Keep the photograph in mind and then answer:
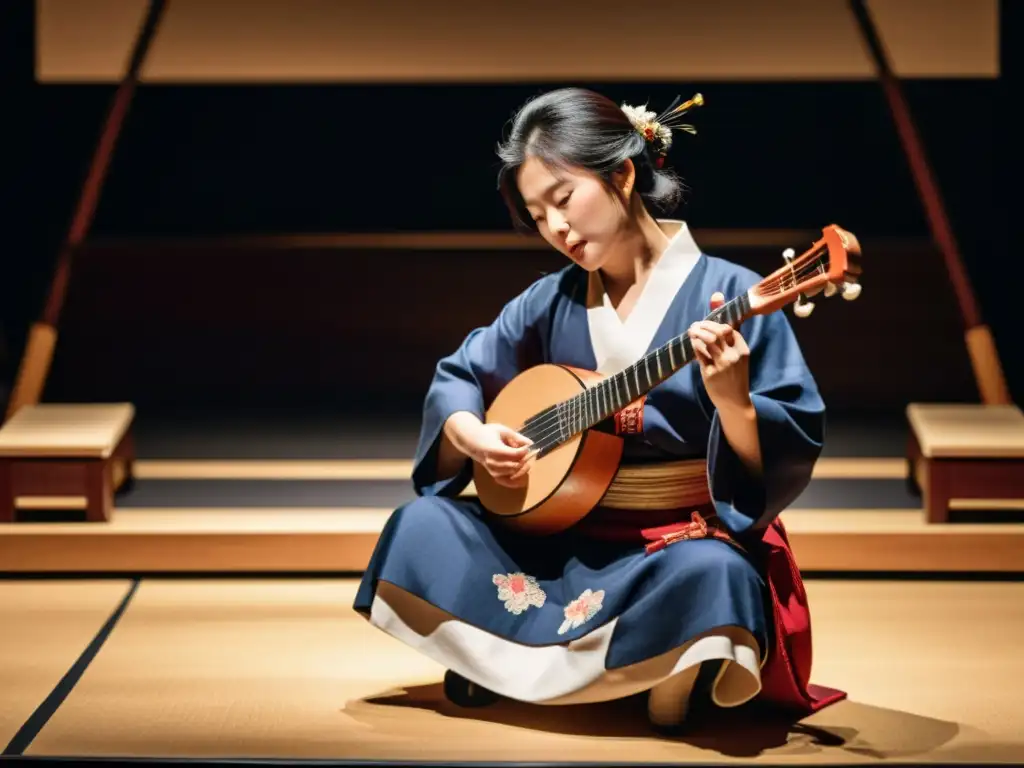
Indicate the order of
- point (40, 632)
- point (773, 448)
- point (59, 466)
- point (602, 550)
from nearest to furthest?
point (773, 448) < point (602, 550) < point (40, 632) < point (59, 466)

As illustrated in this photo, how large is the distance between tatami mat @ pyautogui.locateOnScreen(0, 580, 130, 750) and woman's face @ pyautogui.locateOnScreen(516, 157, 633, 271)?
1.36 metres

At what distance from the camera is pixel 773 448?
2.40 metres

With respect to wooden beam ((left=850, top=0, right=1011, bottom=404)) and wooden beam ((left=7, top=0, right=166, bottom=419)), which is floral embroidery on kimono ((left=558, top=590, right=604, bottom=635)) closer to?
wooden beam ((left=850, top=0, right=1011, bottom=404))

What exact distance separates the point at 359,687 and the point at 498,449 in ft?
2.07

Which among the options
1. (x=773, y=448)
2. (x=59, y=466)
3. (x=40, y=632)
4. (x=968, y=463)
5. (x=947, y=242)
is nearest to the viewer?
(x=773, y=448)

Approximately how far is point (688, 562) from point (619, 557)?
218 millimetres

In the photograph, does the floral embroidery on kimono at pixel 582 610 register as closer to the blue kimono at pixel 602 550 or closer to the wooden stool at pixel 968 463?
the blue kimono at pixel 602 550

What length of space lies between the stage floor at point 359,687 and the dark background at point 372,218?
125 centimetres

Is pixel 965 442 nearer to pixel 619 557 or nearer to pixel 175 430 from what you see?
pixel 619 557

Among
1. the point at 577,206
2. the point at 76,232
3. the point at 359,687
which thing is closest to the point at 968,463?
the point at 577,206

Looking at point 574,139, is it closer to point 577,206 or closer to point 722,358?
point 577,206

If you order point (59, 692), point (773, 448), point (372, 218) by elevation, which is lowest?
point (59, 692)

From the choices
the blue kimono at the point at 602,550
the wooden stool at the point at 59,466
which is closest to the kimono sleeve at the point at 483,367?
the blue kimono at the point at 602,550

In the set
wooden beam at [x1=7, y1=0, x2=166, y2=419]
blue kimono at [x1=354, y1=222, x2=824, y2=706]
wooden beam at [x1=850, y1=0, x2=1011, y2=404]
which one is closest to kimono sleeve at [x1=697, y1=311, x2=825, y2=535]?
blue kimono at [x1=354, y1=222, x2=824, y2=706]
